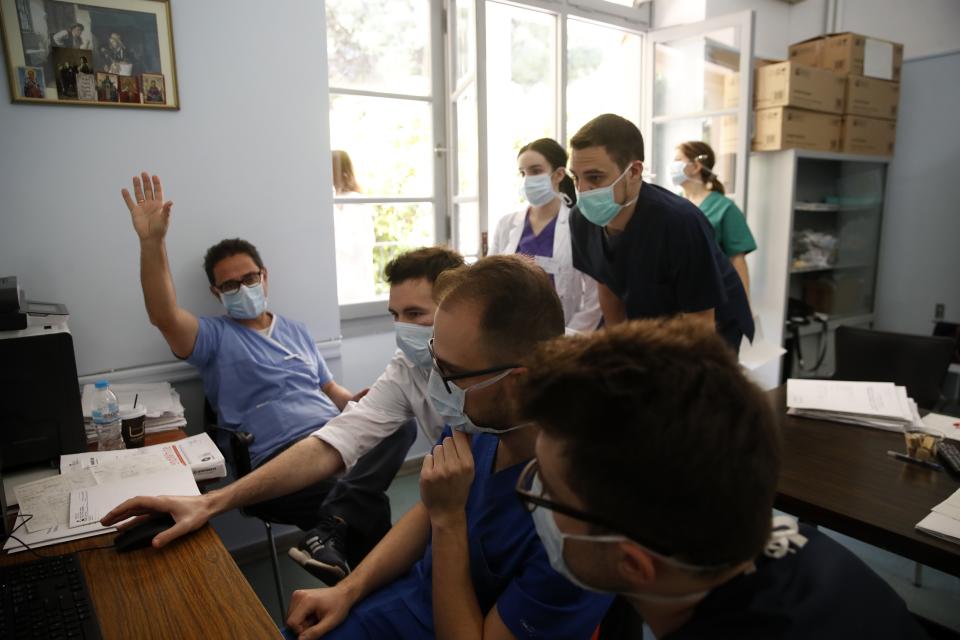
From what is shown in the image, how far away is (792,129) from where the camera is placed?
367 cm

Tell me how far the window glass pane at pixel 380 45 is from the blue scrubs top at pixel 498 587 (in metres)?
2.39

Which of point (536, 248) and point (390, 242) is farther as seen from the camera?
point (390, 242)

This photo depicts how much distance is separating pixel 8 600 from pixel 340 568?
71cm

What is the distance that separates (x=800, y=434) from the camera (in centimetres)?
160

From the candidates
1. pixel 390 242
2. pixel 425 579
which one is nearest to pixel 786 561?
pixel 425 579

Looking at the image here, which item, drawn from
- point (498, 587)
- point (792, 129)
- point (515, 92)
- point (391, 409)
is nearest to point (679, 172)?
point (792, 129)

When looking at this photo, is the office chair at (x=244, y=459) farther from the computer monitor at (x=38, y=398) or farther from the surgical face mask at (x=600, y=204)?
the surgical face mask at (x=600, y=204)

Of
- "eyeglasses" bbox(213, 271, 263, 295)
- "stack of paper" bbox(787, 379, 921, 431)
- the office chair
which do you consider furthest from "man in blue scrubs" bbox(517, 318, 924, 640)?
"eyeglasses" bbox(213, 271, 263, 295)

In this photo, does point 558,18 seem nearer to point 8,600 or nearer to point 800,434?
point 800,434

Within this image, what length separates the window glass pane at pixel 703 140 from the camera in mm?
3648

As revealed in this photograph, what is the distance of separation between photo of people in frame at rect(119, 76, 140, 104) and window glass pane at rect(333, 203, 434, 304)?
106 centimetres

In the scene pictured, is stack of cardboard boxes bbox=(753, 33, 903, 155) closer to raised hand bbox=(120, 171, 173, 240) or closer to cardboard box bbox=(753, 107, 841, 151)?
cardboard box bbox=(753, 107, 841, 151)

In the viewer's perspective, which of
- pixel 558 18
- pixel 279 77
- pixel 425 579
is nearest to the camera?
pixel 425 579

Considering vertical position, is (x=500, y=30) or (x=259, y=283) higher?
(x=500, y=30)
